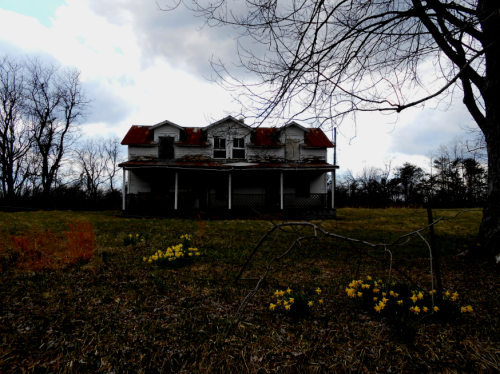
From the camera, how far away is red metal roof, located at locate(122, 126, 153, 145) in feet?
61.6

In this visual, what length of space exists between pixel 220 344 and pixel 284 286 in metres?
1.80

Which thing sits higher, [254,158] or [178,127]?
[178,127]

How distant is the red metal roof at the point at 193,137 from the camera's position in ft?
62.8

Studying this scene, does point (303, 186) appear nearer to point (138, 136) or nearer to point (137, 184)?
point (137, 184)

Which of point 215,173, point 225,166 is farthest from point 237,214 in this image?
point 215,173

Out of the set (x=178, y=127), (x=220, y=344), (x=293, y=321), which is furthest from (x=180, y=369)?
(x=178, y=127)

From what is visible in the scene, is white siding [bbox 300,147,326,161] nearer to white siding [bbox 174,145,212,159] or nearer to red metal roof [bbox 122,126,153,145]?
white siding [bbox 174,145,212,159]

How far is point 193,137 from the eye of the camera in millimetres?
19734

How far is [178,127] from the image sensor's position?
1902 cm

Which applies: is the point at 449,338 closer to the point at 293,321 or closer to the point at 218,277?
the point at 293,321

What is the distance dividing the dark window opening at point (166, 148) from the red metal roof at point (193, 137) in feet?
2.32

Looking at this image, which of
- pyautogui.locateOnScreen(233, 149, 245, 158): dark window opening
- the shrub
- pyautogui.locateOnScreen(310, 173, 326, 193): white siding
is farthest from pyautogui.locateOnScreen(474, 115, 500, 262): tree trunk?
pyautogui.locateOnScreen(233, 149, 245, 158): dark window opening

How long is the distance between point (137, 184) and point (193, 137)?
4872mm

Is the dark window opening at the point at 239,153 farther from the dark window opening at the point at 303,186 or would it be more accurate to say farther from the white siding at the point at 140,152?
the white siding at the point at 140,152
